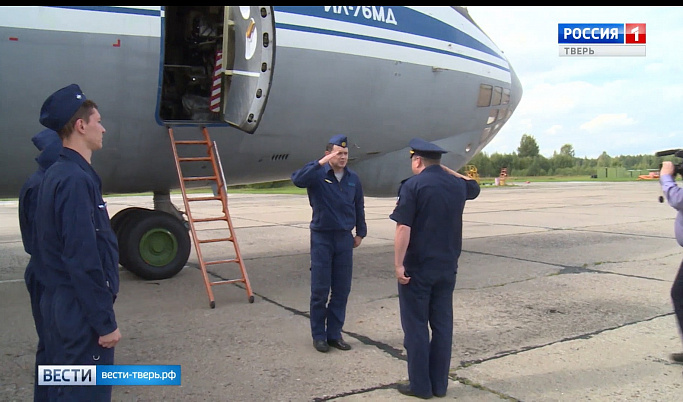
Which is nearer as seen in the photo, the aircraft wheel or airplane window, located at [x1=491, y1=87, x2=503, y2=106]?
the aircraft wheel

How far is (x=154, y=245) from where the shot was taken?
6.94 metres

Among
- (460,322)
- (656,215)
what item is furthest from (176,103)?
(656,215)

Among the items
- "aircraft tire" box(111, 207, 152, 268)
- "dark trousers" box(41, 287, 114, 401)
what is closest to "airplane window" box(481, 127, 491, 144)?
"aircraft tire" box(111, 207, 152, 268)

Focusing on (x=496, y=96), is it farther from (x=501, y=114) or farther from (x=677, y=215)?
(x=677, y=215)

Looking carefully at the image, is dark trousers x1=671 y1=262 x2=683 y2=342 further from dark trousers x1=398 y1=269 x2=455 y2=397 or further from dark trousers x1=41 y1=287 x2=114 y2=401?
dark trousers x1=41 y1=287 x2=114 y2=401

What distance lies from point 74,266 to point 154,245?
15.9 feet

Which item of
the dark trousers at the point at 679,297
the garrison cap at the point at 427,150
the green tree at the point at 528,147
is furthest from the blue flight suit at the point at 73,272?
the green tree at the point at 528,147

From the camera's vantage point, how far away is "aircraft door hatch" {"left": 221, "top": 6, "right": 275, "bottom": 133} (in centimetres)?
559

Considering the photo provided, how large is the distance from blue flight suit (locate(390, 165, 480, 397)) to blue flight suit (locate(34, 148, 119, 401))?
1892 mm

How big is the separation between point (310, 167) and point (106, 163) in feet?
9.21

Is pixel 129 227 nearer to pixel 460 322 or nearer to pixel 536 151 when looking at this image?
pixel 460 322

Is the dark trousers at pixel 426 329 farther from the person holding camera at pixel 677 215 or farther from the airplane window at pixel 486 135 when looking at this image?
the airplane window at pixel 486 135

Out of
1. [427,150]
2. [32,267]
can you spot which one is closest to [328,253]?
[427,150]

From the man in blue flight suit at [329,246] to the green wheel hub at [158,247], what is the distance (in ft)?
9.75
